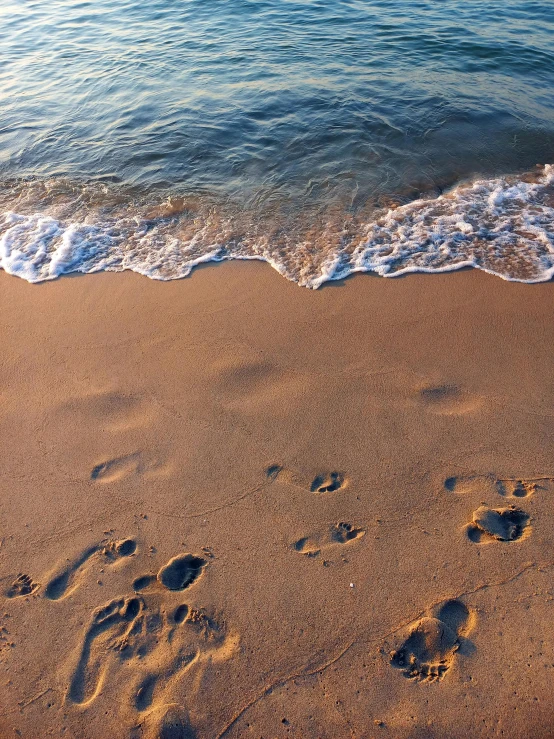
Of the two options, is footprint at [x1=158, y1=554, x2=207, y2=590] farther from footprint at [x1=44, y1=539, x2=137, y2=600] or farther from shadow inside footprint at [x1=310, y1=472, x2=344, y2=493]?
shadow inside footprint at [x1=310, y1=472, x2=344, y2=493]

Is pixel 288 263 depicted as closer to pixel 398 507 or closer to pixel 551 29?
pixel 398 507

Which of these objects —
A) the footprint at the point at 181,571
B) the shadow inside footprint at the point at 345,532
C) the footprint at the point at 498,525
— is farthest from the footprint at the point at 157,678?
A: the footprint at the point at 498,525

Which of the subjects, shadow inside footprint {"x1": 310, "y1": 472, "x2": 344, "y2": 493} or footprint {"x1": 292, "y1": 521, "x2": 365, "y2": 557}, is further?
shadow inside footprint {"x1": 310, "y1": 472, "x2": 344, "y2": 493}

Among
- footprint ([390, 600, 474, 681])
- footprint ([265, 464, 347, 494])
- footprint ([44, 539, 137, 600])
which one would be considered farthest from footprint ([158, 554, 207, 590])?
footprint ([390, 600, 474, 681])

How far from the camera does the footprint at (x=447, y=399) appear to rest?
3.41 m

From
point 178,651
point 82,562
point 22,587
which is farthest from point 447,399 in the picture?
point 22,587

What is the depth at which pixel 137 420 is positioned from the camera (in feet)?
11.3

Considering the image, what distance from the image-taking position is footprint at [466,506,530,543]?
2760 mm

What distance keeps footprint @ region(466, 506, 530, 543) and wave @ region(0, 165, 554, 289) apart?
8.07 feet

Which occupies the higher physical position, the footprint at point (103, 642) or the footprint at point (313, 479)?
the footprint at point (313, 479)

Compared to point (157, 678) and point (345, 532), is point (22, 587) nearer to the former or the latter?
point (157, 678)

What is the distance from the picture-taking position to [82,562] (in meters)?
2.75

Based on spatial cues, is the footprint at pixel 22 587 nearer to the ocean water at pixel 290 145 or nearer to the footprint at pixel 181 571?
the footprint at pixel 181 571

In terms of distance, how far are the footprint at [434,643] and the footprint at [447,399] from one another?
4.26 feet
